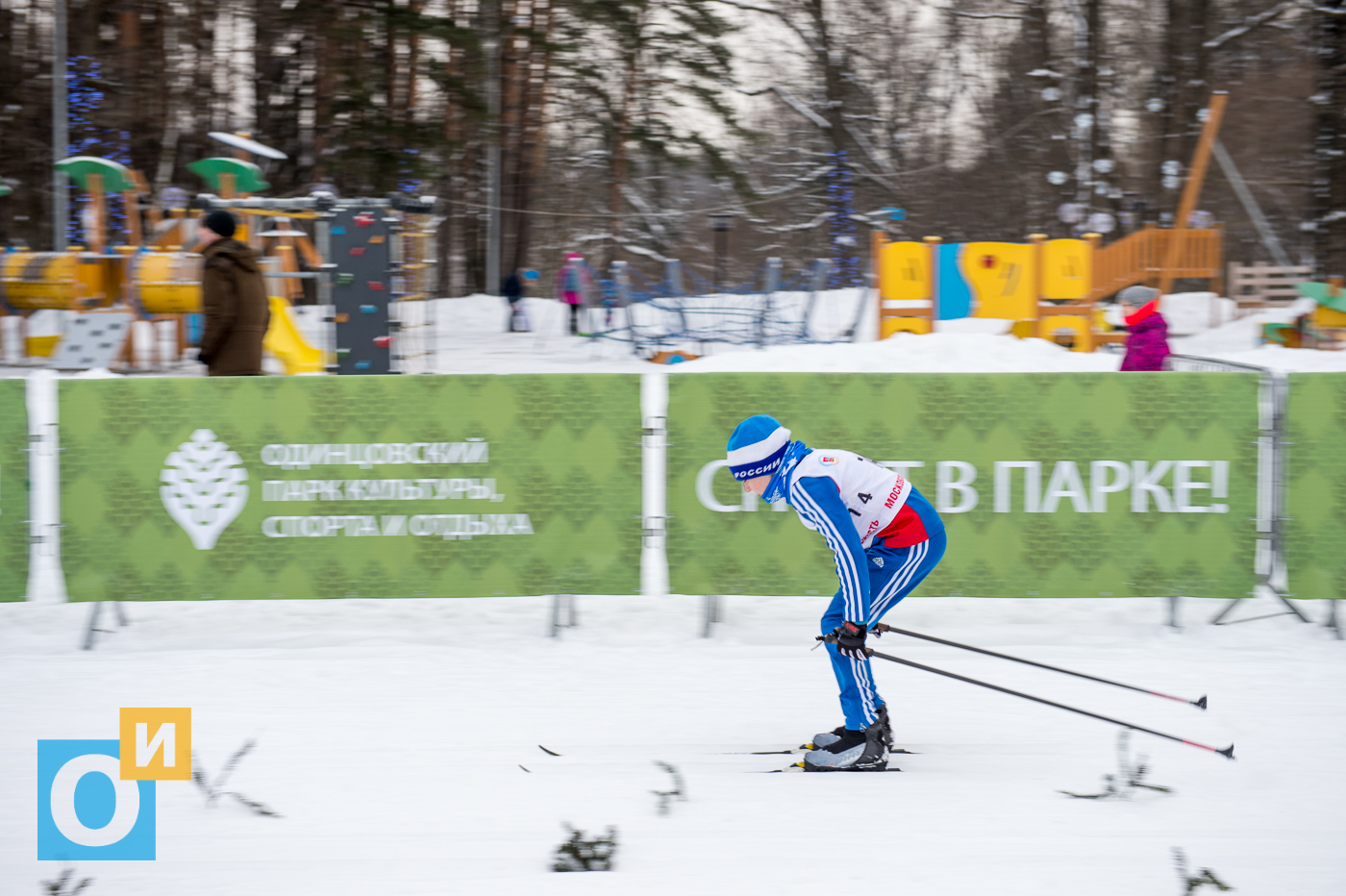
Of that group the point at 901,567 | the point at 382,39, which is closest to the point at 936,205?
the point at 382,39

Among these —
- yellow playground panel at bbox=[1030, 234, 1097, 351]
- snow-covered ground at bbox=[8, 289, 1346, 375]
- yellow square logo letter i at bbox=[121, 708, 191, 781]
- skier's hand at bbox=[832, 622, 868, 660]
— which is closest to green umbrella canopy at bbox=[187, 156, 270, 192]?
snow-covered ground at bbox=[8, 289, 1346, 375]

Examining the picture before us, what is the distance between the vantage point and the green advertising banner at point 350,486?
237 inches

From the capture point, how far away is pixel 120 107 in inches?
846

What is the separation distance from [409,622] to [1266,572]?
5008mm

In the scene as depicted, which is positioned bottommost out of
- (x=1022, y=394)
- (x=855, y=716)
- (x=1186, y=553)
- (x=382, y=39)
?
(x=855, y=716)

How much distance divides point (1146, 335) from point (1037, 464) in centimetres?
263

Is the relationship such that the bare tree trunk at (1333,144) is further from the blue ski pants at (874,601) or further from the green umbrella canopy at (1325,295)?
the blue ski pants at (874,601)

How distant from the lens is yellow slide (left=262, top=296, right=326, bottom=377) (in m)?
12.4

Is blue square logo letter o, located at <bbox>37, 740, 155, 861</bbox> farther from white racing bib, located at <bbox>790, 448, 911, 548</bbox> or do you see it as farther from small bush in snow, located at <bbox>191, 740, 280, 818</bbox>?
white racing bib, located at <bbox>790, 448, 911, 548</bbox>

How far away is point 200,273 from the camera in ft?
43.7

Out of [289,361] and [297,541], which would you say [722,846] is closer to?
[297,541]

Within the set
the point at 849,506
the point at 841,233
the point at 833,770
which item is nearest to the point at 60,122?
the point at 841,233

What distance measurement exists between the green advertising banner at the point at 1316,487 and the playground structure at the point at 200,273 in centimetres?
924

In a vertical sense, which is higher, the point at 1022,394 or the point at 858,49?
the point at 858,49
